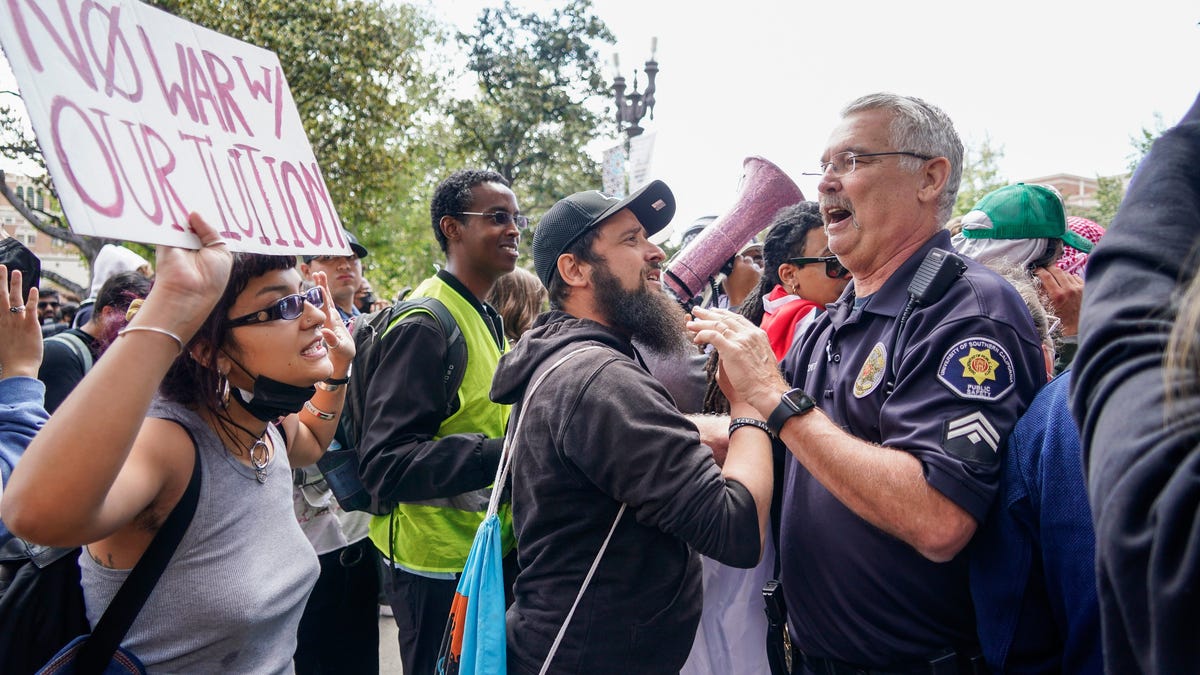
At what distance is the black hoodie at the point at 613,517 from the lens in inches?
77.5

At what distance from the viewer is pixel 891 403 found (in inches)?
73.1

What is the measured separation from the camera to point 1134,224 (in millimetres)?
1024

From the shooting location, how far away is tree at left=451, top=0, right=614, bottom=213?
2430 centimetres

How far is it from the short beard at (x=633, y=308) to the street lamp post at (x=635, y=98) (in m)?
11.4

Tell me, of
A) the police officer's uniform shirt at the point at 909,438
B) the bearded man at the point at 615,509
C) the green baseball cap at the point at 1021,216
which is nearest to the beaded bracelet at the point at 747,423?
the bearded man at the point at 615,509

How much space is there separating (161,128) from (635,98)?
12.8 m

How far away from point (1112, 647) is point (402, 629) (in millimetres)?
2844

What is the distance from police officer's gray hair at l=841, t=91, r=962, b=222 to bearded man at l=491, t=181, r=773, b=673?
83 cm

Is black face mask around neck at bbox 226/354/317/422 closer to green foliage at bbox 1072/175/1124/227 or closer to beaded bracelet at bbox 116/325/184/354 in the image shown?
beaded bracelet at bbox 116/325/184/354

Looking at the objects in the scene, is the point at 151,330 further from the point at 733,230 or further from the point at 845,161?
the point at 733,230

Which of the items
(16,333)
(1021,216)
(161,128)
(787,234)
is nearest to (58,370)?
(16,333)

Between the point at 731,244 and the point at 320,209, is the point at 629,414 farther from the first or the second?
the point at 731,244

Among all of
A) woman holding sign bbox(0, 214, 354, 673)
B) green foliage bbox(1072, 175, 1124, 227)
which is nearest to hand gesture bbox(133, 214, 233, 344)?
woman holding sign bbox(0, 214, 354, 673)

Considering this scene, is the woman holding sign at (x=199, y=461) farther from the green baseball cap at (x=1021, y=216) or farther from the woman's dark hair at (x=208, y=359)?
the green baseball cap at (x=1021, y=216)
